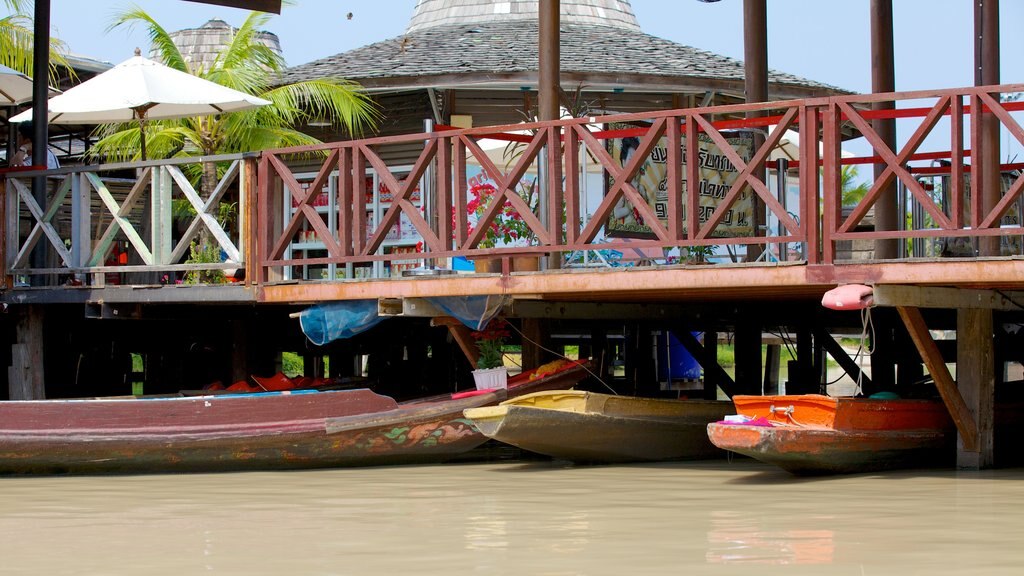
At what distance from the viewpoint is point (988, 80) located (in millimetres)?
13359

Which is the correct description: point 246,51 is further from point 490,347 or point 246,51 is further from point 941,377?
point 941,377

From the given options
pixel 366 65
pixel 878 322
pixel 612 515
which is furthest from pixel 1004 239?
pixel 366 65

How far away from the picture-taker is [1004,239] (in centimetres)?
1226

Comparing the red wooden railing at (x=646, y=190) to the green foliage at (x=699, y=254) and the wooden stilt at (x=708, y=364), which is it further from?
the wooden stilt at (x=708, y=364)

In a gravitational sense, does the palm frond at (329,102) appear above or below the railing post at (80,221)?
above

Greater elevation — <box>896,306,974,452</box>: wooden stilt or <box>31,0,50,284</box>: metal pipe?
<box>31,0,50,284</box>: metal pipe

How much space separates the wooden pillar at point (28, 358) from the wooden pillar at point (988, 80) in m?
7.98

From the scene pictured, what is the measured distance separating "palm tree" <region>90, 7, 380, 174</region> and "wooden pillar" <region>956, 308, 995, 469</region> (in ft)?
29.9

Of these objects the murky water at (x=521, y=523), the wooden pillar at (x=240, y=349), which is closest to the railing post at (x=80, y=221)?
the wooden pillar at (x=240, y=349)

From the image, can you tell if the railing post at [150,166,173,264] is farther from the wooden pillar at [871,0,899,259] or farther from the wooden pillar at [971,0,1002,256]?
the wooden pillar at [971,0,1002,256]

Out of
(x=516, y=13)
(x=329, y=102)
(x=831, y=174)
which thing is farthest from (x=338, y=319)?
(x=516, y=13)

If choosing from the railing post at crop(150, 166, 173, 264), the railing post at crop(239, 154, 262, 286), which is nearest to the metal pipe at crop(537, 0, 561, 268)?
the railing post at crop(239, 154, 262, 286)

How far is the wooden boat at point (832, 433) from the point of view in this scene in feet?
29.8

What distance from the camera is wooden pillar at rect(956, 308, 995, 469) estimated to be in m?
9.97
